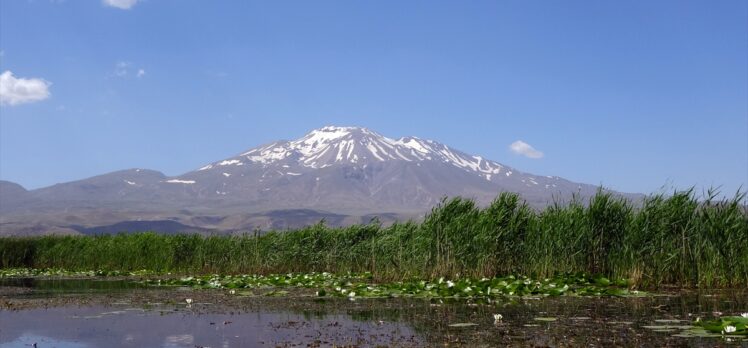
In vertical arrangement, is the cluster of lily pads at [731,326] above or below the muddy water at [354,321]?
above

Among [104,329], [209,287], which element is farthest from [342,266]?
[104,329]

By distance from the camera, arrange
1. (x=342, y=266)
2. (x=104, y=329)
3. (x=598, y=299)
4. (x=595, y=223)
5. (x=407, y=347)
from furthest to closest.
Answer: (x=342, y=266) < (x=595, y=223) < (x=598, y=299) < (x=104, y=329) < (x=407, y=347)

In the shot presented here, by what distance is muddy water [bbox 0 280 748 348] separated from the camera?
10.2m

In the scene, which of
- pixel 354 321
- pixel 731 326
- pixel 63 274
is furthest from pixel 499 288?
pixel 63 274

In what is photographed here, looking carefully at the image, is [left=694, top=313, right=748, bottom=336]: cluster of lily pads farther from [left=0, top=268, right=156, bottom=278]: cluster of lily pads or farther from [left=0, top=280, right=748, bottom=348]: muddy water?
[left=0, top=268, right=156, bottom=278]: cluster of lily pads

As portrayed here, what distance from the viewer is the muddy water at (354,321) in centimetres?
1021

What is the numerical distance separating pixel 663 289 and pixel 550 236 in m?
3.27

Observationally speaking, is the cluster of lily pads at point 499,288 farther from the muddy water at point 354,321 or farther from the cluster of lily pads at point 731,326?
the cluster of lily pads at point 731,326

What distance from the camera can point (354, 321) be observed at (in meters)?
12.7

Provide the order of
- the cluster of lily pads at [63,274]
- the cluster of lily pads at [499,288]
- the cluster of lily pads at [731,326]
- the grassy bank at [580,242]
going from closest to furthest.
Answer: the cluster of lily pads at [731,326] → the cluster of lily pads at [499,288] → the grassy bank at [580,242] → the cluster of lily pads at [63,274]

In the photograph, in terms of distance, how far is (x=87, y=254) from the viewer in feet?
124

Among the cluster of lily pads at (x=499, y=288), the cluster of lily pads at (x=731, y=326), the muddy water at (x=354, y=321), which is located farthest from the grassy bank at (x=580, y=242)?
the cluster of lily pads at (x=731, y=326)

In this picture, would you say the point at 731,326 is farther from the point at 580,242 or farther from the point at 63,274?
the point at 63,274

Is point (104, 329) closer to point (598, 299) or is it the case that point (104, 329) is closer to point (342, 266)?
point (598, 299)
